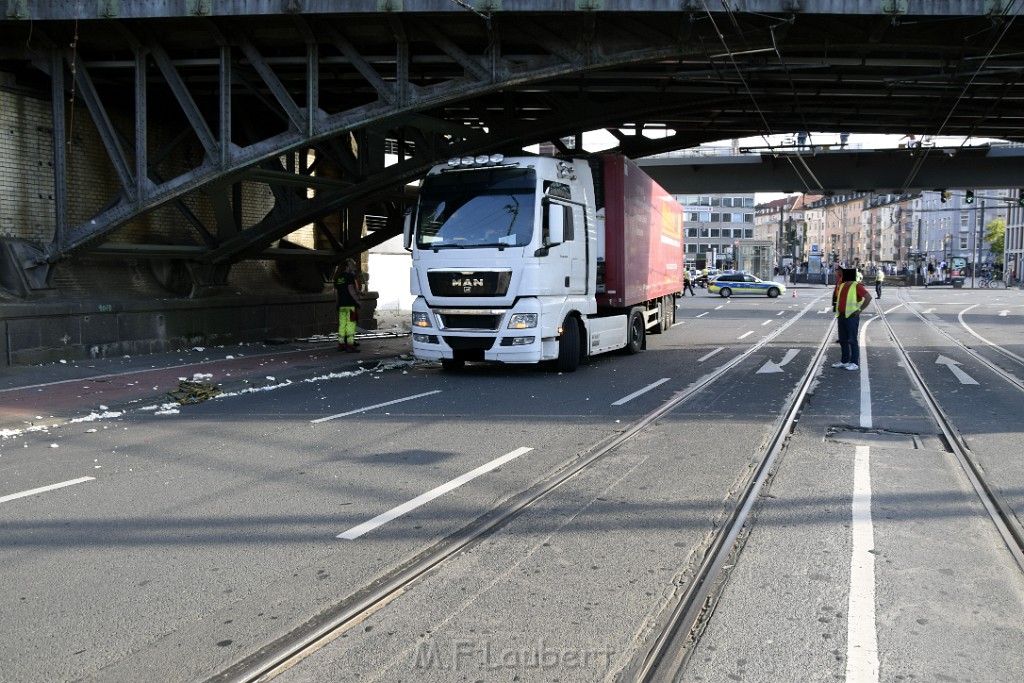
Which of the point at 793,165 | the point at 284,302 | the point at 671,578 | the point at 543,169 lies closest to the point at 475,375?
the point at 543,169

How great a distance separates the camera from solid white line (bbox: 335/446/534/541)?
5613 mm

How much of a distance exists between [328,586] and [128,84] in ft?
54.0

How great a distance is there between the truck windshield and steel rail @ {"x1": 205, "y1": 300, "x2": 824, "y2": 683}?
6315mm

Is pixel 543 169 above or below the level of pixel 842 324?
above

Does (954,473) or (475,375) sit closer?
(954,473)

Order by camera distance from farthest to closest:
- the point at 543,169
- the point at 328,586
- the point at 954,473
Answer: the point at 543,169, the point at 954,473, the point at 328,586

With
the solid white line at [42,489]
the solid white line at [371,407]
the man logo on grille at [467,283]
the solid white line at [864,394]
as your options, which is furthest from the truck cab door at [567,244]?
the solid white line at [42,489]

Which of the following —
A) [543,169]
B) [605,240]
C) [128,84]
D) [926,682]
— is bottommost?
[926,682]

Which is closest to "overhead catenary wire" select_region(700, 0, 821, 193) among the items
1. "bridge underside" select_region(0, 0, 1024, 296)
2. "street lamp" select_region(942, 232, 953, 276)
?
"bridge underside" select_region(0, 0, 1024, 296)

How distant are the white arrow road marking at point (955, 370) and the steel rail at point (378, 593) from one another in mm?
8545

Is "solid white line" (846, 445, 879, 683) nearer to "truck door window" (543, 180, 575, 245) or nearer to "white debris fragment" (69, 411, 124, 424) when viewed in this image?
"truck door window" (543, 180, 575, 245)

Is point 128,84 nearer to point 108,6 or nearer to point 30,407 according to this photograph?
point 108,6

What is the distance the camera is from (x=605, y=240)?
1638 cm

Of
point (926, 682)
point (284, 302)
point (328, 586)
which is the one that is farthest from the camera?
point (284, 302)
